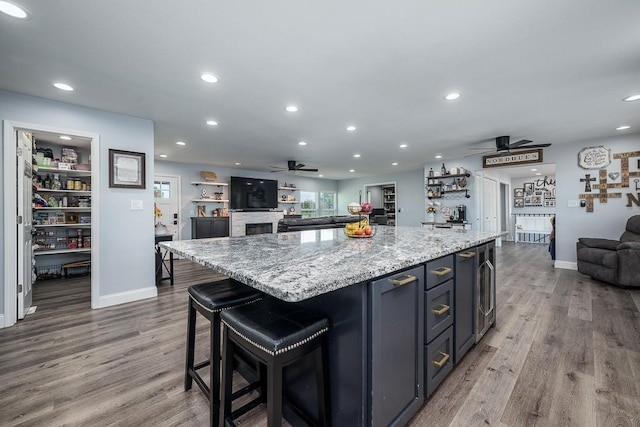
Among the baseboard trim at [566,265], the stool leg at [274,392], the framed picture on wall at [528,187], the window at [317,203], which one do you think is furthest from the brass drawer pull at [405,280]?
the framed picture on wall at [528,187]

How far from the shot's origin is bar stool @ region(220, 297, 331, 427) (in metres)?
1.02

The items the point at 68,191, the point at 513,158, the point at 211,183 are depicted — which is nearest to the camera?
the point at 68,191

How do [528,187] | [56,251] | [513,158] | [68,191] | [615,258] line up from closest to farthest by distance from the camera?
[615,258] → [56,251] → [68,191] → [513,158] → [528,187]

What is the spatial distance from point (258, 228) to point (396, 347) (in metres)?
6.77

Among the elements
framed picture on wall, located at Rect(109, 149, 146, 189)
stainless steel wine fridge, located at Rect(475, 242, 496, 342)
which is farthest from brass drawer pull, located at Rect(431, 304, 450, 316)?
framed picture on wall, located at Rect(109, 149, 146, 189)

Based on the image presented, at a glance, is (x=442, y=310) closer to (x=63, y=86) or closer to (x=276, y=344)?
(x=276, y=344)

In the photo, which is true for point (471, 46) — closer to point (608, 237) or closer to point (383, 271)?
point (383, 271)

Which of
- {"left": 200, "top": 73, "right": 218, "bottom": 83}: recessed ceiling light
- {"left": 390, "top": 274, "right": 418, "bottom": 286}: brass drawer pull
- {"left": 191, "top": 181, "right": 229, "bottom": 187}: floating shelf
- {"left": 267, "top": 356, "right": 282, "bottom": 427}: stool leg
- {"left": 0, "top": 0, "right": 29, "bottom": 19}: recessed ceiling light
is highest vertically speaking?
{"left": 200, "top": 73, "right": 218, "bottom": 83}: recessed ceiling light

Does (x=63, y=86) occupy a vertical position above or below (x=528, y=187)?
above

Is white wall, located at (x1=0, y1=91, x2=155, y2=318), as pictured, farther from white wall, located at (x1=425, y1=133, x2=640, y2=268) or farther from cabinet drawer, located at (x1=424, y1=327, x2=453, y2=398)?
white wall, located at (x1=425, y1=133, x2=640, y2=268)

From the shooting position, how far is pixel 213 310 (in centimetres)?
138

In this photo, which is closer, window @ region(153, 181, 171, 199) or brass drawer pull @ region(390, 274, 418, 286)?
brass drawer pull @ region(390, 274, 418, 286)

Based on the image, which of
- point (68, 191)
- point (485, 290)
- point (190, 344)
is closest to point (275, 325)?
point (190, 344)

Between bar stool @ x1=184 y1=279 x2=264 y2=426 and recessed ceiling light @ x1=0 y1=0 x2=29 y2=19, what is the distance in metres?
1.98
